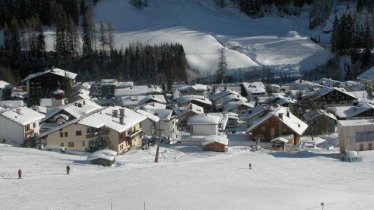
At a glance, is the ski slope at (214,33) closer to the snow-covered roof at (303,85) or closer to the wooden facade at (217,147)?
the snow-covered roof at (303,85)

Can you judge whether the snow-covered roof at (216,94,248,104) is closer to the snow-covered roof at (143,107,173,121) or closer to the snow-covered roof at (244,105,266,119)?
the snow-covered roof at (244,105,266,119)

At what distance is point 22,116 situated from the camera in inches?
1335

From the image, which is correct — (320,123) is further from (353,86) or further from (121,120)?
(353,86)

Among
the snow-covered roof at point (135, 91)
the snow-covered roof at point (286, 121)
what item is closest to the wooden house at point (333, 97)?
the snow-covered roof at point (286, 121)

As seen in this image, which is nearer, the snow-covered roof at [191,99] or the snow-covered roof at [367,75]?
the snow-covered roof at [191,99]

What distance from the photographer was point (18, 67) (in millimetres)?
67375

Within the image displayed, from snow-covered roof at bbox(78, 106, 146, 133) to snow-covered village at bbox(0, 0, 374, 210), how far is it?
0.37 ft

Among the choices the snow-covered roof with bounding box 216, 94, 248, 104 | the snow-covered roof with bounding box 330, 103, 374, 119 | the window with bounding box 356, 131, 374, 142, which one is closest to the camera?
the window with bounding box 356, 131, 374, 142

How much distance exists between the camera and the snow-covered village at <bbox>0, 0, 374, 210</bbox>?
22.1 meters

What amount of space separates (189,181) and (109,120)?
10239 millimetres

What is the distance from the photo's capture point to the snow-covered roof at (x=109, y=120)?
31455mm

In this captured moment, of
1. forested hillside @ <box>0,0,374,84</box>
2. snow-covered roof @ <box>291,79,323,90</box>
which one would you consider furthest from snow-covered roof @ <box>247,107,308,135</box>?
forested hillside @ <box>0,0,374,84</box>

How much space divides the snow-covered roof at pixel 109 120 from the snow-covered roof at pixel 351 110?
49.6ft

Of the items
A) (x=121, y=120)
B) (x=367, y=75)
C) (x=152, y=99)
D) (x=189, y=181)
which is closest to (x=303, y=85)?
(x=367, y=75)
